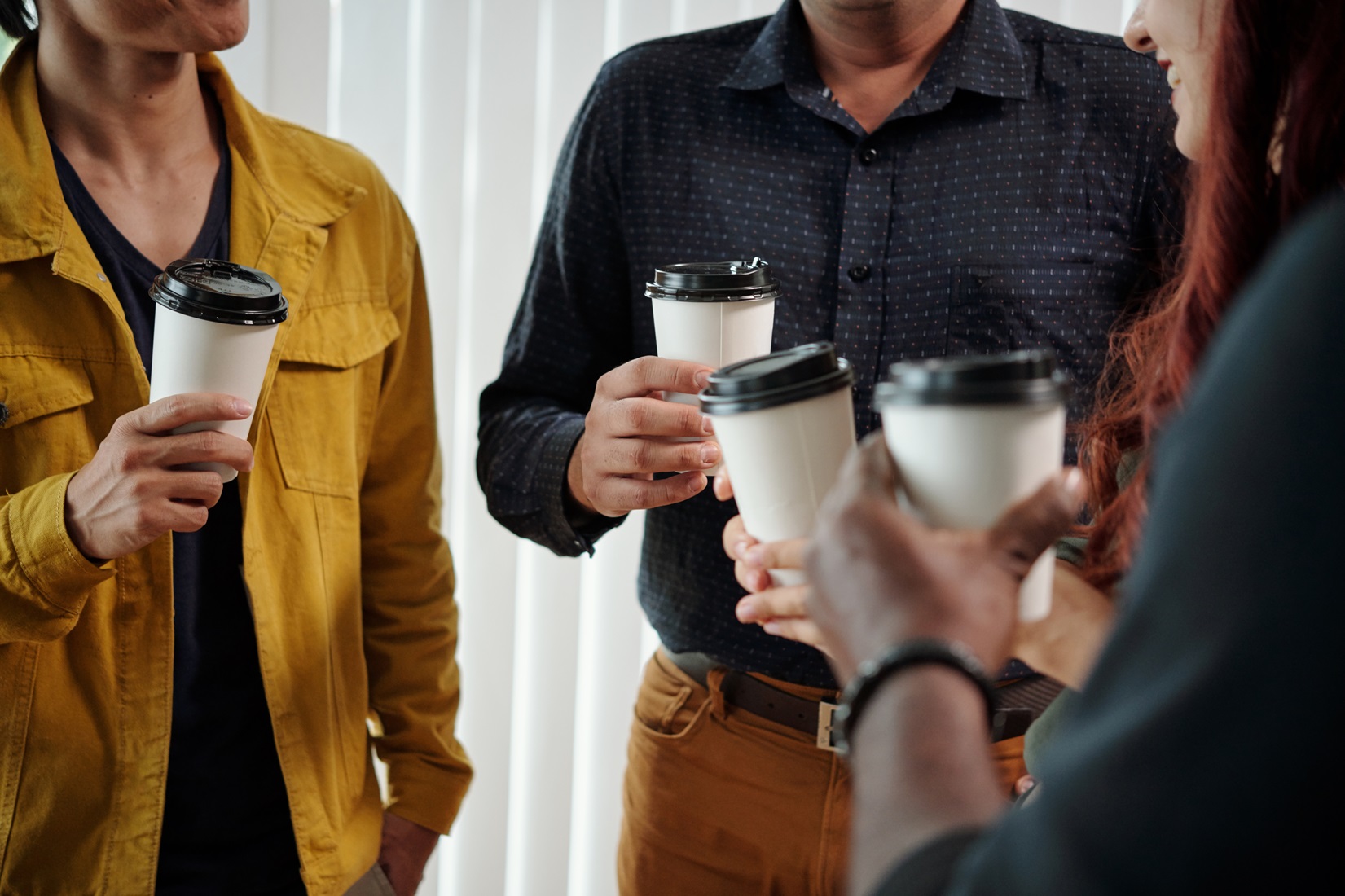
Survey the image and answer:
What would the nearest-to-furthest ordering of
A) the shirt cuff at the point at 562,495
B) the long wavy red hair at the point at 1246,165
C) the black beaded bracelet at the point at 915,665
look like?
the black beaded bracelet at the point at 915,665
the long wavy red hair at the point at 1246,165
the shirt cuff at the point at 562,495

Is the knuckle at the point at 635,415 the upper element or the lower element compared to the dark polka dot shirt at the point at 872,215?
lower

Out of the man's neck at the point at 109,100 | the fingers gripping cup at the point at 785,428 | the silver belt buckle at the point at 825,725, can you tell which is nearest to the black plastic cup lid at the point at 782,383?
the fingers gripping cup at the point at 785,428

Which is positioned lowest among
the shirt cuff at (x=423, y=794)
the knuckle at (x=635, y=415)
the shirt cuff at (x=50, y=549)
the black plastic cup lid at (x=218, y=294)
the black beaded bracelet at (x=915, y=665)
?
the shirt cuff at (x=423, y=794)

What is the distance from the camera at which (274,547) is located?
1.46 metres

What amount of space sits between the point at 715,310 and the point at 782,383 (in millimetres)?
321

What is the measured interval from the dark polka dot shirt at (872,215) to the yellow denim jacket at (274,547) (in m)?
0.22

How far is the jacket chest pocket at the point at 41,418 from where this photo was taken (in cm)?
130

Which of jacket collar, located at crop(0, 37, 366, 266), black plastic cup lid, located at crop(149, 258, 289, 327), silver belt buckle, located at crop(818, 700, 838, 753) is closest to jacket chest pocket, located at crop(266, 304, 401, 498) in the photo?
jacket collar, located at crop(0, 37, 366, 266)

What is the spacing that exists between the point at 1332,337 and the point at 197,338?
3.41 feet

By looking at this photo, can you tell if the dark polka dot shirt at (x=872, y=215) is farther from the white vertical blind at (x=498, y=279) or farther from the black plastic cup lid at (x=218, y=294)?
the white vertical blind at (x=498, y=279)

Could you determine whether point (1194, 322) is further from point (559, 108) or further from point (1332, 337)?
point (559, 108)

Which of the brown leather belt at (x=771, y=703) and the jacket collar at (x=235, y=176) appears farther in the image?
the brown leather belt at (x=771, y=703)

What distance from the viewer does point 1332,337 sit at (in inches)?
20.1

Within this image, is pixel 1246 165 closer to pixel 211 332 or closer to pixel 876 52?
pixel 876 52
